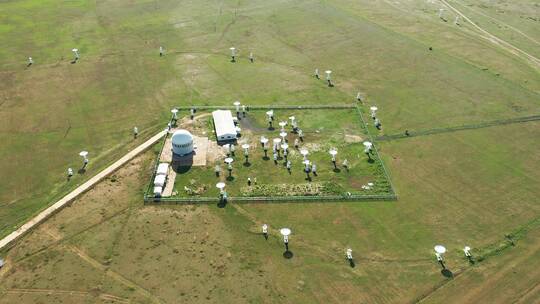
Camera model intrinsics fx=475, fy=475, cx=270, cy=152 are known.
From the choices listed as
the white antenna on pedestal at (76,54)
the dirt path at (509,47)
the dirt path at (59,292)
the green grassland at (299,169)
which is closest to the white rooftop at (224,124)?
the green grassland at (299,169)

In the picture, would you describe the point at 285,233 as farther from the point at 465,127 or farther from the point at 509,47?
the point at 509,47

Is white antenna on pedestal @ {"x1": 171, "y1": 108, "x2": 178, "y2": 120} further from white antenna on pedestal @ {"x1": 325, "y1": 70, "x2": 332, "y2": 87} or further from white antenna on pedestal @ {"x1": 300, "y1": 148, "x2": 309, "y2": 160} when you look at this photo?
white antenna on pedestal @ {"x1": 325, "y1": 70, "x2": 332, "y2": 87}

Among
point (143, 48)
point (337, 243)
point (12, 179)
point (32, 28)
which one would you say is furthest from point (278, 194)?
point (32, 28)

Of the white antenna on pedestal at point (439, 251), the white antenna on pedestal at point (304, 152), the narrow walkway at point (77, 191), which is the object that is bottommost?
the narrow walkway at point (77, 191)

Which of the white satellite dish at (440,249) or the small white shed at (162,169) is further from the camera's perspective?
the small white shed at (162,169)

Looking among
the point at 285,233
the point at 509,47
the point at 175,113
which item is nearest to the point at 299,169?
the point at 285,233

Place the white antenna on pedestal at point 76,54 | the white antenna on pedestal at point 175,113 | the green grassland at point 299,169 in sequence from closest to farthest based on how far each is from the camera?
the green grassland at point 299,169 < the white antenna on pedestal at point 175,113 < the white antenna on pedestal at point 76,54

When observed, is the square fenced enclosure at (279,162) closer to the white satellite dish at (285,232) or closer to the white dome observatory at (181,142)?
the white dome observatory at (181,142)
